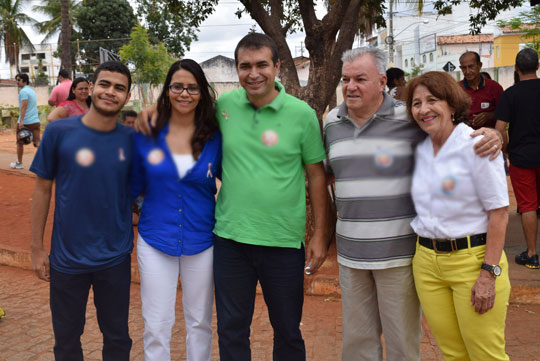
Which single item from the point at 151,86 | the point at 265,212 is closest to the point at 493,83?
the point at 265,212

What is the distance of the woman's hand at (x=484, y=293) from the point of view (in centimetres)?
248

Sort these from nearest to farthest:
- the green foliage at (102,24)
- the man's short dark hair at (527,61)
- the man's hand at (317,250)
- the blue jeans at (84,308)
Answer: the blue jeans at (84,308), the man's hand at (317,250), the man's short dark hair at (527,61), the green foliage at (102,24)

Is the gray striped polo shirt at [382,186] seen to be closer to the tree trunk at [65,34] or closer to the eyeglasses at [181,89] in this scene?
the eyeglasses at [181,89]

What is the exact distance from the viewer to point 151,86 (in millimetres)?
26875

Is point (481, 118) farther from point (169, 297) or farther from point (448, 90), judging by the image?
point (169, 297)

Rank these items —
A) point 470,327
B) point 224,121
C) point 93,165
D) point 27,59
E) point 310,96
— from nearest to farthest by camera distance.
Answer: point 470,327 < point 93,165 < point 224,121 < point 310,96 < point 27,59

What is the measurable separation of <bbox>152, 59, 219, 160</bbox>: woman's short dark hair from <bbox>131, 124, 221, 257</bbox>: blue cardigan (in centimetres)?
3

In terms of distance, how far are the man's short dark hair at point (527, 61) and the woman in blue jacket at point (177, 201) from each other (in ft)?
11.5

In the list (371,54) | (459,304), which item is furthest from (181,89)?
(459,304)

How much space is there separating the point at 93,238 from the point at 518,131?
4.20 m

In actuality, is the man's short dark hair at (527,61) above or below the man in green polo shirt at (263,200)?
above

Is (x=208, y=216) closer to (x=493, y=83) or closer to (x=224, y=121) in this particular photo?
(x=224, y=121)

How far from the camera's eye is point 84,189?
281 cm

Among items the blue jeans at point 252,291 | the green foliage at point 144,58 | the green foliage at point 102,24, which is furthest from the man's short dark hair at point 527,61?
the green foliage at point 102,24
